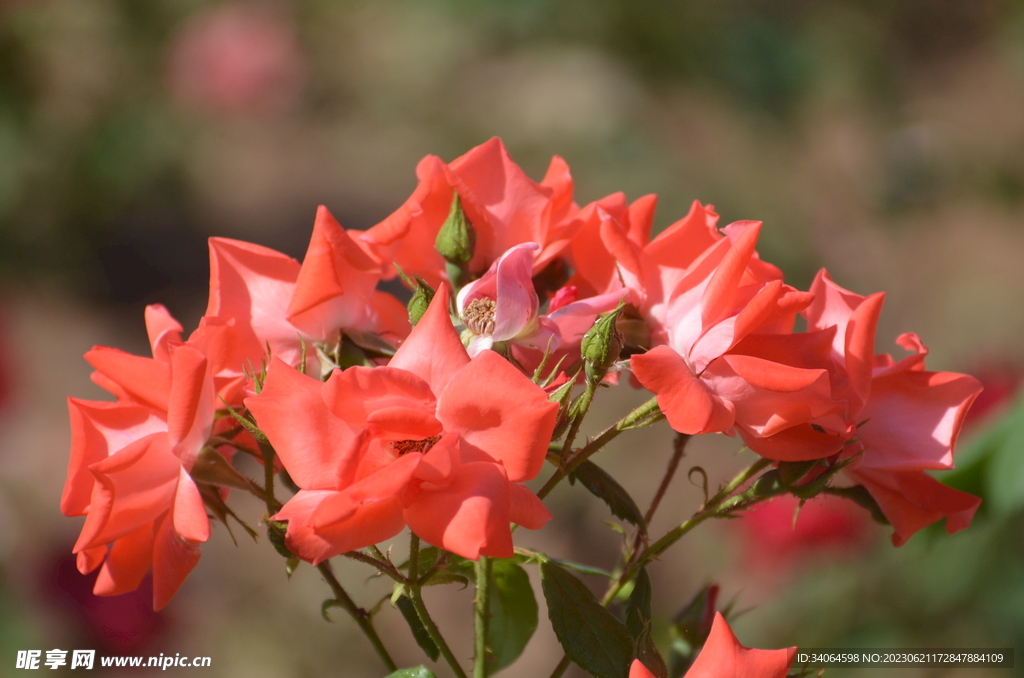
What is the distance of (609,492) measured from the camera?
67 centimetres

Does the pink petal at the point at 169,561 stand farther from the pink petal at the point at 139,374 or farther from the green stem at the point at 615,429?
Answer: the green stem at the point at 615,429

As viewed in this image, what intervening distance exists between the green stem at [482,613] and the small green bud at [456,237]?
10.3 inches

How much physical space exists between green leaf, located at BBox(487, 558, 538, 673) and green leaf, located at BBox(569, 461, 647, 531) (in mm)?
156

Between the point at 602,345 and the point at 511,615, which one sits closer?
the point at 602,345

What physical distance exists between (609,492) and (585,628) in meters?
0.11

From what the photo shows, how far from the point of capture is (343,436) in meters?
0.54

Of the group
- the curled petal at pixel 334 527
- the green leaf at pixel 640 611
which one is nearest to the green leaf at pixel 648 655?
the green leaf at pixel 640 611

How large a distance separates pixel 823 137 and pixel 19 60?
13.8ft

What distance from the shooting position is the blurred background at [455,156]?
2.77m

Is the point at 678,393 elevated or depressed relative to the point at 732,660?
elevated

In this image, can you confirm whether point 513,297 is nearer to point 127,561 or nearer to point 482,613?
point 482,613

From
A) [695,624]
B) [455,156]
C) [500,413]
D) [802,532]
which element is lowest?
[802,532]

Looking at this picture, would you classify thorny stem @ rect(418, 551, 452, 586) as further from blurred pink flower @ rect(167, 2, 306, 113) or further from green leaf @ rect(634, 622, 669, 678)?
blurred pink flower @ rect(167, 2, 306, 113)

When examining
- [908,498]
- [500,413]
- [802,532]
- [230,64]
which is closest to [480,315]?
[500,413]
